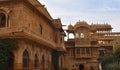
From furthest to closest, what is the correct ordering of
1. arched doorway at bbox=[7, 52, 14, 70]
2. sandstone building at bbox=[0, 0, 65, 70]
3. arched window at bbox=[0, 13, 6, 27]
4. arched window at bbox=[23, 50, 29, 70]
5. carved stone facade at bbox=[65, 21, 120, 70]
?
carved stone facade at bbox=[65, 21, 120, 70] → arched window at bbox=[0, 13, 6, 27] → arched window at bbox=[23, 50, 29, 70] → arched doorway at bbox=[7, 52, 14, 70] → sandstone building at bbox=[0, 0, 65, 70]

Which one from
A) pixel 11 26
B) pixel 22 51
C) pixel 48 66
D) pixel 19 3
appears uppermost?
pixel 19 3

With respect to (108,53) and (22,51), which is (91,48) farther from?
(22,51)

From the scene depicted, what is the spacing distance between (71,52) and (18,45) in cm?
2730

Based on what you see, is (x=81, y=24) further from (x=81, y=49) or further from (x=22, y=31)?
(x=22, y=31)

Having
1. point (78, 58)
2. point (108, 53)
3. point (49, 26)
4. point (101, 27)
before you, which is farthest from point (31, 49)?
point (101, 27)

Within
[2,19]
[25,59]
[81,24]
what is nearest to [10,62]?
[25,59]

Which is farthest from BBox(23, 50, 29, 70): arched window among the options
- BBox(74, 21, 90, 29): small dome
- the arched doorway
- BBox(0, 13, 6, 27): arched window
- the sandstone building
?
BBox(74, 21, 90, 29): small dome

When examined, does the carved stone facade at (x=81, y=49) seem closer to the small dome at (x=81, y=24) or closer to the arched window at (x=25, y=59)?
the small dome at (x=81, y=24)

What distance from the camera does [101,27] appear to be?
2386 inches

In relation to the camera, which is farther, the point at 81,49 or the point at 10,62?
the point at 81,49

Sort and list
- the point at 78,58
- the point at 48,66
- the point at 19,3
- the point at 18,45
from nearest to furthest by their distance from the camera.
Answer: the point at 18,45 < the point at 19,3 < the point at 48,66 < the point at 78,58

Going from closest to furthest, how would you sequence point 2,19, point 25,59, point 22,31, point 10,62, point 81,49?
point 22,31 < point 10,62 < point 25,59 < point 2,19 < point 81,49

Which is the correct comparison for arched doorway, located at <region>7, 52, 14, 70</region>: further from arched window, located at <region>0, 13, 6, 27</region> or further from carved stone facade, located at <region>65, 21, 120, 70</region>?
carved stone facade, located at <region>65, 21, 120, 70</region>

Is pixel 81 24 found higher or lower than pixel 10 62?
higher
